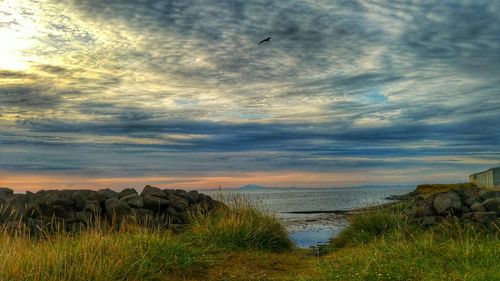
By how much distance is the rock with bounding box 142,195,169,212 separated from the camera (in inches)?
641

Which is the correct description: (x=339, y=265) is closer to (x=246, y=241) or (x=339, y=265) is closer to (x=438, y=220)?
(x=246, y=241)

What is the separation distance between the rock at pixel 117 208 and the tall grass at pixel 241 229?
2.13 meters

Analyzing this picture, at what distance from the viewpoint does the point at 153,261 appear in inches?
398

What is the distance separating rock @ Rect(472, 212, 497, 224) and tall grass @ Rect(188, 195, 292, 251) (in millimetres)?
5863

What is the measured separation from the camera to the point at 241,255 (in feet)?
40.7

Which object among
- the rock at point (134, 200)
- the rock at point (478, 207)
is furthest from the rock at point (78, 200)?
the rock at point (478, 207)

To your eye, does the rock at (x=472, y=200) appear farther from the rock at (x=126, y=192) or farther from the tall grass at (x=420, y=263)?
the rock at (x=126, y=192)

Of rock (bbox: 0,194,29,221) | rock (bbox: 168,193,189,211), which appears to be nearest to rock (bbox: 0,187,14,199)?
rock (bbox: 0,194,29,221)

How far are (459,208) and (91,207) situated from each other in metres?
11.8

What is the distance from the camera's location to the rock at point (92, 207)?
49.4 ft

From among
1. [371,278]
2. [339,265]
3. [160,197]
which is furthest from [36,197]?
[371,278]

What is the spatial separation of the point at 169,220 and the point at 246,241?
3.58m

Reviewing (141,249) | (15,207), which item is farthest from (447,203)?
(15,207)

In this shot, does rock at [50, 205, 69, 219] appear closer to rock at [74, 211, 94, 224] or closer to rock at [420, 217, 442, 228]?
rock at [74, 211, 94, 224]
